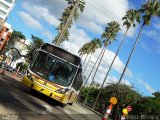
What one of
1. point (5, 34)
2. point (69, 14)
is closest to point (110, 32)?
point (69, 14)

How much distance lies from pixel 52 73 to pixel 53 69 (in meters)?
0.23

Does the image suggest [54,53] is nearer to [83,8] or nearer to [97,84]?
[83,8]


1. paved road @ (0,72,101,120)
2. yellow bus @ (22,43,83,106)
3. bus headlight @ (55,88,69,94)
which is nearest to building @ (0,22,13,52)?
paved road @ (0,72,101,120)

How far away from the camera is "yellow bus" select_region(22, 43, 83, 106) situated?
64.4 ft

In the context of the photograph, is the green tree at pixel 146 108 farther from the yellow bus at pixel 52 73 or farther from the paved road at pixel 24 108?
the yellow bus at pixel 52 73

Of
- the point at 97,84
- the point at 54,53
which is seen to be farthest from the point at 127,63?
the point at 97,84

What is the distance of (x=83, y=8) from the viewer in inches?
2347

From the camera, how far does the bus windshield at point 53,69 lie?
64.7 ft

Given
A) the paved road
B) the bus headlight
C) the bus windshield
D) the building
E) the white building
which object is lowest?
the paved road

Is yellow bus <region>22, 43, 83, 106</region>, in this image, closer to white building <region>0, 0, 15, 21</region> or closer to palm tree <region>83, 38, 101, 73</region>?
palm tree <region>83, 38, 101, 73</region>

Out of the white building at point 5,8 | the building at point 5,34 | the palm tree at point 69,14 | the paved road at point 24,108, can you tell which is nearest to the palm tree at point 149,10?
the palm tree at point 69,14

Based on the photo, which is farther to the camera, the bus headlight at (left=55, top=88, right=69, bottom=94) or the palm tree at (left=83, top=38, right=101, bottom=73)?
the palm tree at (left=83, top=38, right=101, bottom=73)

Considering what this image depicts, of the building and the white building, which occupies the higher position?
the white building

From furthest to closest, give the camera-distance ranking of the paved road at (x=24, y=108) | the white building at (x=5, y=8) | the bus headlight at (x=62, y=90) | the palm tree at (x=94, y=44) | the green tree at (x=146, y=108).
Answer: the white building at (x=5, y=8), the palm tree at (x=94, y=44), the green tree at (x=146, y=108), the bus headlight at (x=62, y=90), the paved road at (x=24, y=108)
